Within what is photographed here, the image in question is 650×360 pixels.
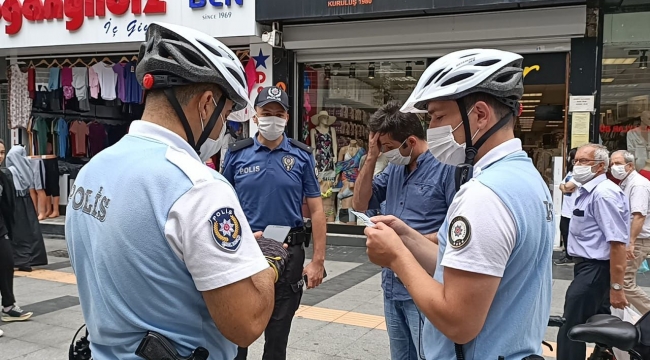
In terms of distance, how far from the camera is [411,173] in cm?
322

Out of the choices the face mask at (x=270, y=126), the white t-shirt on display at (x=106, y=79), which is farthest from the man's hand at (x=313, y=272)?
the white t-shirt on display at (x=106, y=79)

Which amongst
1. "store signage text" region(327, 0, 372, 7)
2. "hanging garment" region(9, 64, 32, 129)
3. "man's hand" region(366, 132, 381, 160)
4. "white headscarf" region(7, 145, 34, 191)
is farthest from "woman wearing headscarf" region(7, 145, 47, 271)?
"man's hand" region(366, 132, 381, 160)

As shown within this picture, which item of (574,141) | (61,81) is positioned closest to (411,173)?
(574,141)

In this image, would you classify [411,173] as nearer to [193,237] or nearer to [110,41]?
[193,237]

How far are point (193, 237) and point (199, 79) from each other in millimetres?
497

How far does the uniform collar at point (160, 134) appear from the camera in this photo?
5.22 feet

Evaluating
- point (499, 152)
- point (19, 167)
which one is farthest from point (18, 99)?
point (499, 152)

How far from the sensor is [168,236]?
142cm

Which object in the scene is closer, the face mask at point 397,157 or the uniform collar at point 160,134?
the uniform collar at point 160,134

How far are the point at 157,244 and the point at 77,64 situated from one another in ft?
39.2

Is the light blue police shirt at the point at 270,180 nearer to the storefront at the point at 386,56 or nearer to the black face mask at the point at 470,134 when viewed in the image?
the black face mask at the point at 470,134

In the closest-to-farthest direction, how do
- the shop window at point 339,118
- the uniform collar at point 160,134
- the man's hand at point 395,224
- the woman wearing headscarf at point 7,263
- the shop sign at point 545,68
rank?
the uniform collar at point 160,134 → the man's hand at point 395,224 → the woman wearing headscarf at point 7,263 → the shop sign at point 545,68 → the shop window at point 339,118

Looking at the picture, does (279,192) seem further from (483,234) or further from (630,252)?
(630,252)

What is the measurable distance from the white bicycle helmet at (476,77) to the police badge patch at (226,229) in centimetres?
84
